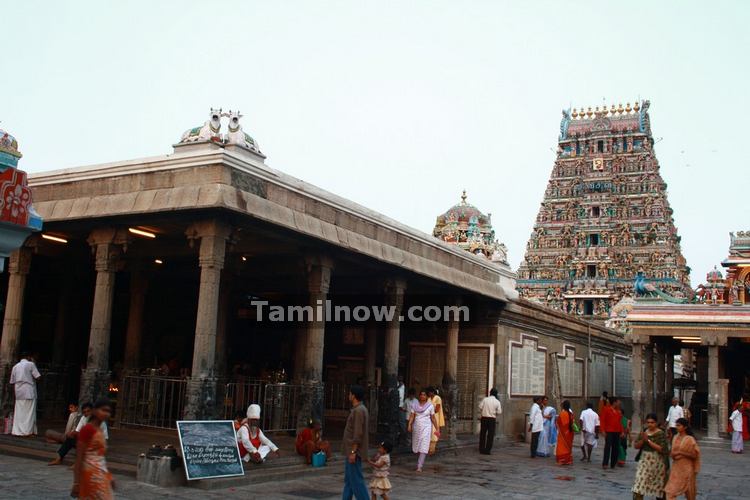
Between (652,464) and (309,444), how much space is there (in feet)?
17.1

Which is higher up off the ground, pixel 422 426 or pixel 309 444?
pixel 422 426

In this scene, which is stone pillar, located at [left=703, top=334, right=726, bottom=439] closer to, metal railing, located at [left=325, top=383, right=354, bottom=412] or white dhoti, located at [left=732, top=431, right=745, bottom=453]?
white dhoti, located at [left=732, top=431, right=745, bottom=453]

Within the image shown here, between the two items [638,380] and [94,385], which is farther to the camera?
[638,380]

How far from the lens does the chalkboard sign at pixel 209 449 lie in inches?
414

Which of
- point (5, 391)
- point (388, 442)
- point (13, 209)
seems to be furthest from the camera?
point (5, 391)

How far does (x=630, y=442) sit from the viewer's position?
929 inches

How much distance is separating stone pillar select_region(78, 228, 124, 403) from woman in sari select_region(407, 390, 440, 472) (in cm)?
550

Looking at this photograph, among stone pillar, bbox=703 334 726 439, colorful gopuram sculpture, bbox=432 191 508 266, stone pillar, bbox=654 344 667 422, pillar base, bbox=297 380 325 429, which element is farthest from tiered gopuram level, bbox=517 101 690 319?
pillar base, bbox=297 380 325 429

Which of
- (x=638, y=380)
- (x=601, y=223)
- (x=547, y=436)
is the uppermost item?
(x=601, y=223)

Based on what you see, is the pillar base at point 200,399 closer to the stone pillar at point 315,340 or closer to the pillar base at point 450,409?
the stone pillar at point 315,340

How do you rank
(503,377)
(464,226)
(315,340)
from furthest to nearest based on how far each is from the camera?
(464,226) → (503,377) → (315,340)

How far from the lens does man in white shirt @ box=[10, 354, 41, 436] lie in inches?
510

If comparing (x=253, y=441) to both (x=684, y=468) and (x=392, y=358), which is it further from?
(x=684, y=468)

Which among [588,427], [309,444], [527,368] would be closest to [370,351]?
[527,368]
